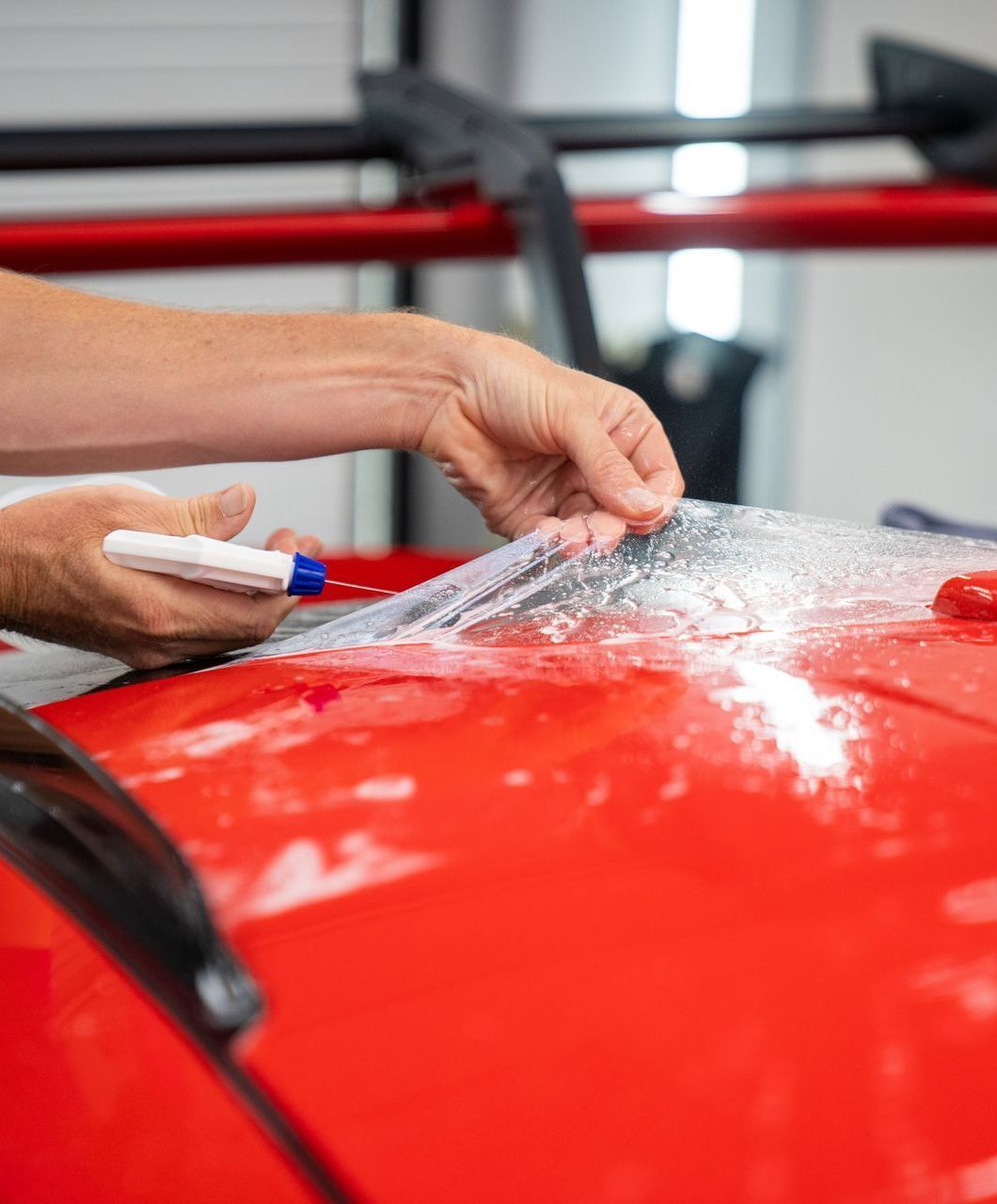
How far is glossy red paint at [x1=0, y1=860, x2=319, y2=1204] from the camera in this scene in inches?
11.5

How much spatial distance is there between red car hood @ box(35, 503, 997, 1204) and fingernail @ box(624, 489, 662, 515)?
0.17m

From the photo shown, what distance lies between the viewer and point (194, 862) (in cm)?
37

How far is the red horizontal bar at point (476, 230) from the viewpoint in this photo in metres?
1.55

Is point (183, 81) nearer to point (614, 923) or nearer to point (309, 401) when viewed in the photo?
point (309, 401)

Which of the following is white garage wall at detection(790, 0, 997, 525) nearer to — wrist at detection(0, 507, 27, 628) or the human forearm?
the human forearm

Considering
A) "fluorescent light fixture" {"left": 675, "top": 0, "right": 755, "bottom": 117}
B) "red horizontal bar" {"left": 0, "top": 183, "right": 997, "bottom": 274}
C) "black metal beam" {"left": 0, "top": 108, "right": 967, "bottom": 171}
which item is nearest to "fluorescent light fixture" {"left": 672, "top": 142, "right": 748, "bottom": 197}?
"fluorescent light fixture" {"left": 675, "top": 0, "right": 755, "bottom": 117}

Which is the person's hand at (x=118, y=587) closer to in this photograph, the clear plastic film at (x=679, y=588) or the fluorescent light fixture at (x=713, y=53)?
the clear plastic film at (x=679, y=588)

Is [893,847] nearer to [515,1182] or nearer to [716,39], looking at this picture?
[515,1182]

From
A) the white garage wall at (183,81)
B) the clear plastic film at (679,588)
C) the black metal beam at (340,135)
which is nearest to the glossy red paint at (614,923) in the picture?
the clear plastic film at (679,588)

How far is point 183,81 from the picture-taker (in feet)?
11.5

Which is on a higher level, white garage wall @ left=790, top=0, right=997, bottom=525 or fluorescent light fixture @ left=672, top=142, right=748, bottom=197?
fluorescent light fixture @ left=672, top=142, right=748, bottom=197

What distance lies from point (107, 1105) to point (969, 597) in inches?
19.0

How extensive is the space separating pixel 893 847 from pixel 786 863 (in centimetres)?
4

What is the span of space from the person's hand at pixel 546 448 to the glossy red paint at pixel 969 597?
15 centimetres
